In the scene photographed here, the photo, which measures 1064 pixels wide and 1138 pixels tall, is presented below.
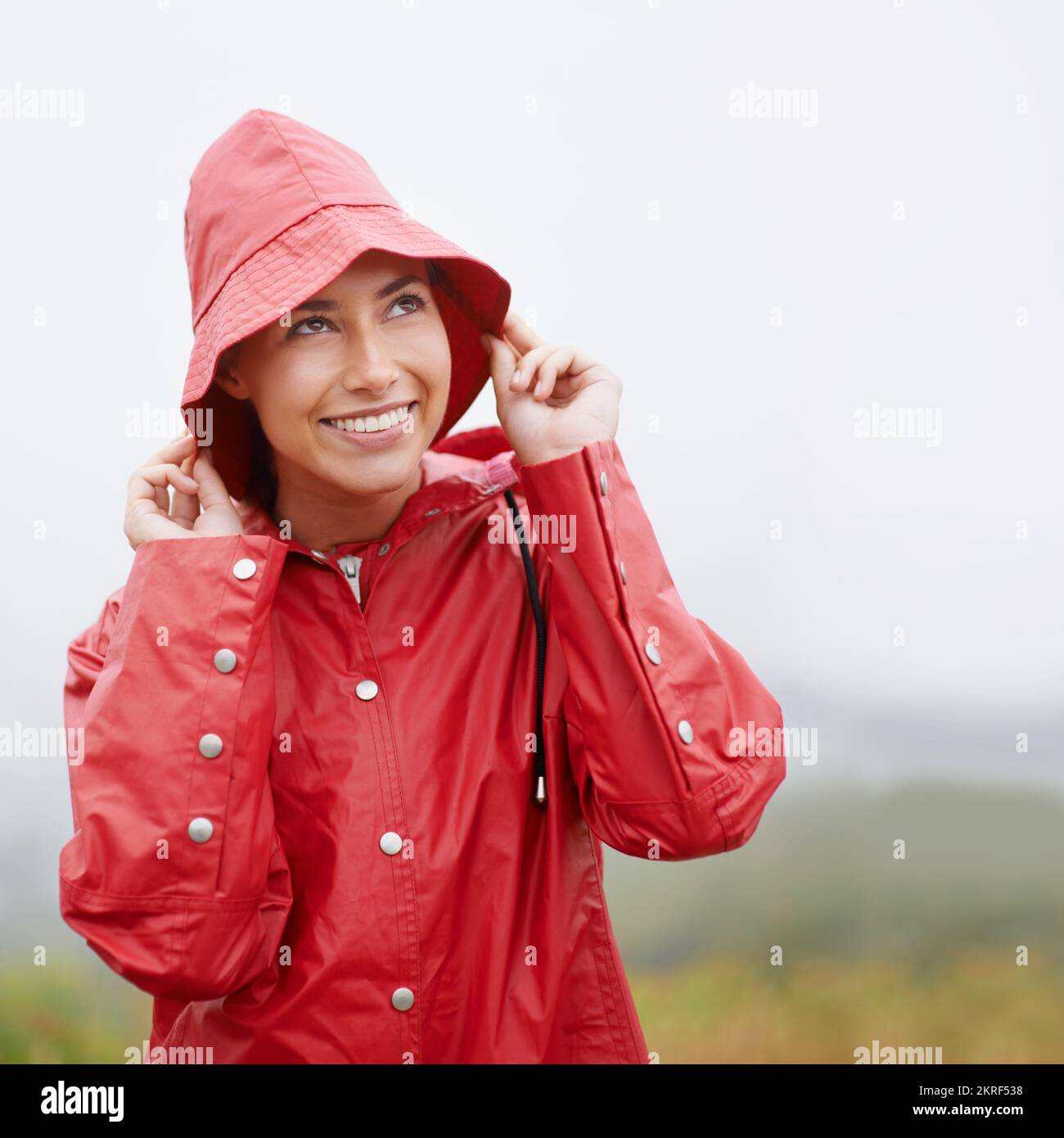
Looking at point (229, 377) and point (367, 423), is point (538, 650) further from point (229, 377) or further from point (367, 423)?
point (229, 377)

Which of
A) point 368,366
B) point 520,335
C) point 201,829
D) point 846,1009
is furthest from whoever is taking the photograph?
point 846,1009

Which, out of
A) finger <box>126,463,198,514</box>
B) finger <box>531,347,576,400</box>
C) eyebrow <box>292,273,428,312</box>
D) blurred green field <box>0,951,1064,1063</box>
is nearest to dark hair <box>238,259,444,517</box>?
finger <box>126,463,198,514</box>

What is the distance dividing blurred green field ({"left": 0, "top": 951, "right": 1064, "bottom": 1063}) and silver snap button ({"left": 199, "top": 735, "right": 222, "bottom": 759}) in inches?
53.5

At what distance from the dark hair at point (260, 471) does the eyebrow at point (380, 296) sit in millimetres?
231

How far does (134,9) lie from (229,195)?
1.17 m

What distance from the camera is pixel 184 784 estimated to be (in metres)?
1.06

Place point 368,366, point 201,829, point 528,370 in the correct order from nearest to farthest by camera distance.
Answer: point 201,829 → point 368,366 → point 528,370

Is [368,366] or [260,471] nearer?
[368,366]

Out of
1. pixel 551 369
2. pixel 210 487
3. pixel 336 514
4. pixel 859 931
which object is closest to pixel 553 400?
pixel 551 369

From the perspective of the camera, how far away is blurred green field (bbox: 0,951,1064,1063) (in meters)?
2.17

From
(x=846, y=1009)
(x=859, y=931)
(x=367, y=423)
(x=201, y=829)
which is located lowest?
(x=846, y=1009)

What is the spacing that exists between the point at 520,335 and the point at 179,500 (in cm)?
44

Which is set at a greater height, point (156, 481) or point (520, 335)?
point (520, 335)
